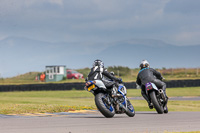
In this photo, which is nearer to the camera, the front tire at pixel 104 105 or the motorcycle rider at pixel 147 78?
the front tire at pixel 104 105

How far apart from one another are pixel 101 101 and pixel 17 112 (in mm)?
3872

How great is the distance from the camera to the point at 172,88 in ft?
143

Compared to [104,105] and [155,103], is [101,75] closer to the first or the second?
[104,105]

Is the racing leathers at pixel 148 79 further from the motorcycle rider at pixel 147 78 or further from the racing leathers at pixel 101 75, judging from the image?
the racing leathers at pixel 101 75

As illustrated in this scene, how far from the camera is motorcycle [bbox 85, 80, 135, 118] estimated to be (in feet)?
35.3

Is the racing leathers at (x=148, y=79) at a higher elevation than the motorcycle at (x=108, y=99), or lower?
higher

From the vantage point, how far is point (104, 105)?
1076 centimetres

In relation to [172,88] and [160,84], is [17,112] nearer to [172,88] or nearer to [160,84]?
[160,84]

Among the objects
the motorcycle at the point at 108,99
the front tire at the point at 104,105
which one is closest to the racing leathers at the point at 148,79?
the motorcycle at the point at 108,99

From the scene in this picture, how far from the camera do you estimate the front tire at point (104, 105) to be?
420 inches

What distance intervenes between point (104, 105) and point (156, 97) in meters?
2.84

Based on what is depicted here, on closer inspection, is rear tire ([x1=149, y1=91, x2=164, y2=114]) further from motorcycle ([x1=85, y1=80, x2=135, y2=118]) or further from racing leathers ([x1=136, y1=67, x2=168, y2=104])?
motorcycle ([x1=85, y1=80, x2=135, y2=118])

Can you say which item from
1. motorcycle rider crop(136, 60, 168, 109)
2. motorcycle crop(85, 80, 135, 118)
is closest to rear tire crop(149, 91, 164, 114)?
motorcycle rider crop(136, 60, 168, 109)

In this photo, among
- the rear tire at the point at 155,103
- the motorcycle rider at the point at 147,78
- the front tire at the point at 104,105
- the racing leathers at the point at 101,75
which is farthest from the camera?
the motorcycle rider at the point at 147,78
